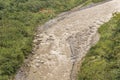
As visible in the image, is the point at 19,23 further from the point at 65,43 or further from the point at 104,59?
the point at 104,59

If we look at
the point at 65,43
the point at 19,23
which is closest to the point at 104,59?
the point at 65,43

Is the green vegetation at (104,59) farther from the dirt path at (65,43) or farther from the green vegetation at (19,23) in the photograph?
the green vegetation at (19,23)

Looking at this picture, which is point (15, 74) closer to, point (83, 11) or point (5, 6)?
point (5, 6)

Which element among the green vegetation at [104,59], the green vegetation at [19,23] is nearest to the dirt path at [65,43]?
the green vegetation at [19,23]

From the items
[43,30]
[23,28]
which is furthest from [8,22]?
[43,30]

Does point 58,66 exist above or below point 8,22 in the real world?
below
